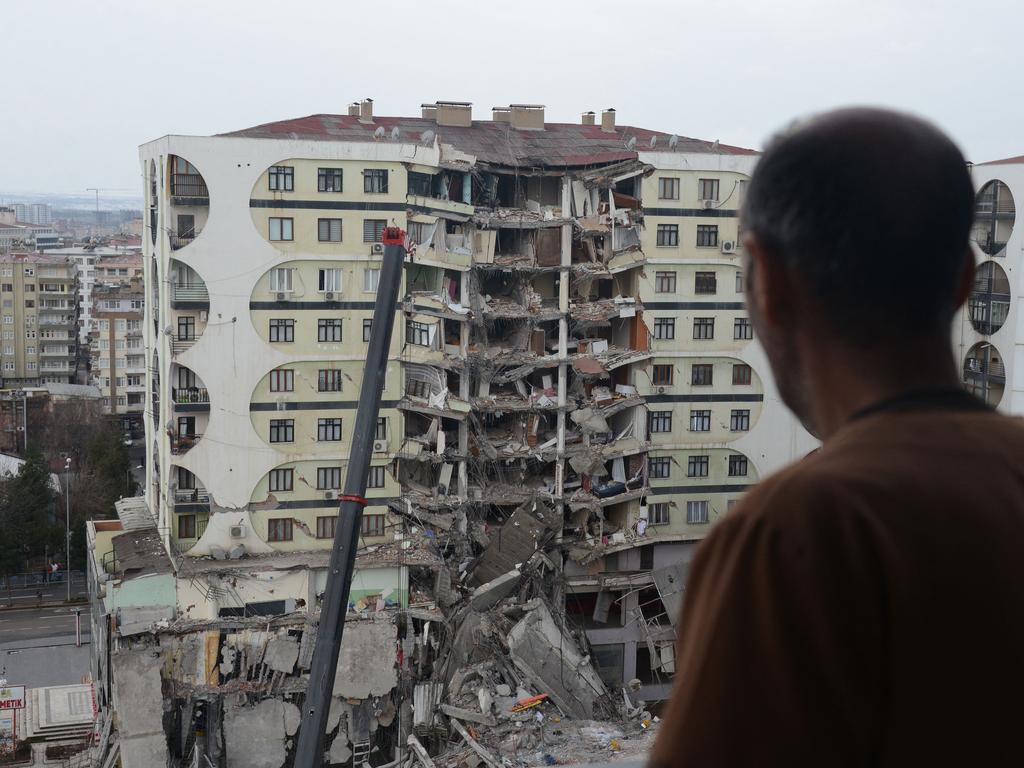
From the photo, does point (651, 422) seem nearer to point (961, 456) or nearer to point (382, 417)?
point (382, 417)

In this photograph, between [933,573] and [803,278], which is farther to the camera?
[803,278]

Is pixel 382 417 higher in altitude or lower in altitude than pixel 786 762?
lower

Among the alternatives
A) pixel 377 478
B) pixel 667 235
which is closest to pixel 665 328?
pixel 667 235

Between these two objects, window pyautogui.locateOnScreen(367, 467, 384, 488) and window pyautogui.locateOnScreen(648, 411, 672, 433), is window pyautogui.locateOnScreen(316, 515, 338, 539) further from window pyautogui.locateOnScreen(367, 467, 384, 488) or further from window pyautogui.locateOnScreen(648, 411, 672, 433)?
window pyautogui.locateOnScreen(648, 411, 672, 433)

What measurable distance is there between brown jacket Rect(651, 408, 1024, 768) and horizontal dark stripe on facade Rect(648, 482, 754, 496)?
24579mm

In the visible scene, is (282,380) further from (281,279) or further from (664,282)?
(664,282)

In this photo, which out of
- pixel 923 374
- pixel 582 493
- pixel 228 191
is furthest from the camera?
pixel 582 493

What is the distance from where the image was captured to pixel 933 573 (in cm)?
105

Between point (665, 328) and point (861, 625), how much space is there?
24097mm

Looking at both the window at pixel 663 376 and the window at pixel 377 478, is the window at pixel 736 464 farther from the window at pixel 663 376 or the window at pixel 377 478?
the window at pixel 377 478

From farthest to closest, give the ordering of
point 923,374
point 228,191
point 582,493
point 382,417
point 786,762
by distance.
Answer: point 582,493 < point 382,417 < point 228,191 < point 923,374 < point 786,762

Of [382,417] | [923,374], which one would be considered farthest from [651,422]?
[923,374]

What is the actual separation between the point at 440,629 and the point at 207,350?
6385 mm

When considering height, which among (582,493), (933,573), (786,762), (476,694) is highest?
(933,573)
